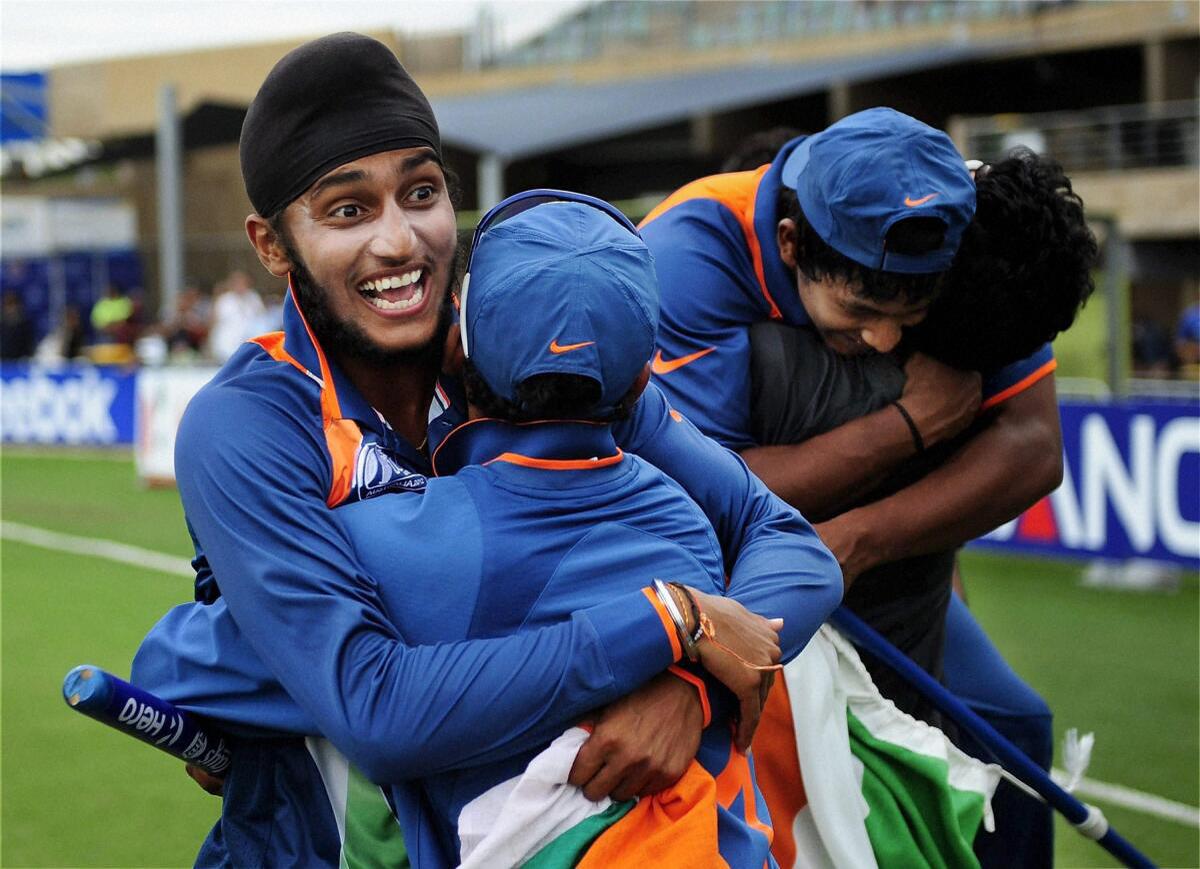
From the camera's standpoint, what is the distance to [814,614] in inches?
95.0

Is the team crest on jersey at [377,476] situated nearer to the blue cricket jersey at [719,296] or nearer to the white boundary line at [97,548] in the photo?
the blue cricket jersey at [719,296]

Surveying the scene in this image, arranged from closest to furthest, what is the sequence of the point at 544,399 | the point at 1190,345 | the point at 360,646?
1. the point at 360,646
2. the point at 544,399
3. the point at 1190,345

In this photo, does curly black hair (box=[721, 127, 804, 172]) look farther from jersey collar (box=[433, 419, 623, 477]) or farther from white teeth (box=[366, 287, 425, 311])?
jersey collar (box=[433, 419, 623, 477])

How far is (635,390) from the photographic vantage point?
226 centimetres

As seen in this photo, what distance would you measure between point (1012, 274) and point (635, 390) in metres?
1.01

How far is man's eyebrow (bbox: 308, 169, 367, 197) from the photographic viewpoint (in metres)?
2.34

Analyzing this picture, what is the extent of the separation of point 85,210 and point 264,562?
3234 cm

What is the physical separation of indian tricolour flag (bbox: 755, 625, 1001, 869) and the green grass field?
2826 millimetres

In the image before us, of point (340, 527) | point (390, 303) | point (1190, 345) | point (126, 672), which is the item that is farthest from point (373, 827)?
point (1190, 345)

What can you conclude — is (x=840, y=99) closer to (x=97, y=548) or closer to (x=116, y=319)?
(x=116, y=319)

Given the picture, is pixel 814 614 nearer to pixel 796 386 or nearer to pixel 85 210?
pixel 796 386

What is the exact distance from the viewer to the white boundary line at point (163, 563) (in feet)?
19.4

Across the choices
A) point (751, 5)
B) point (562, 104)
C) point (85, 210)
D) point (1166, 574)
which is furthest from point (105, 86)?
point (1166, 574)

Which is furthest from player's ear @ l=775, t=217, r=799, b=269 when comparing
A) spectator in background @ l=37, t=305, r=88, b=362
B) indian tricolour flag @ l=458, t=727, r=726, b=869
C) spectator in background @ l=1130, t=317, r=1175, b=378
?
spectator in background @ l=37, t=305, r=88, b=362
